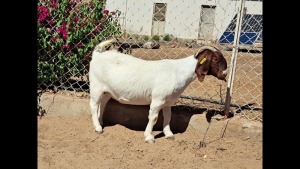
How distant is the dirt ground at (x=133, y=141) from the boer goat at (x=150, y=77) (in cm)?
22

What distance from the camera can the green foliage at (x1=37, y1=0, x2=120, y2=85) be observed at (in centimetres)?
520

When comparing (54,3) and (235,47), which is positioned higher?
(54,3)

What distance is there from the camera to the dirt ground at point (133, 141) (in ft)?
12.5

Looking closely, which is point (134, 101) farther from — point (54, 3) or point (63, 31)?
point (54, 3)

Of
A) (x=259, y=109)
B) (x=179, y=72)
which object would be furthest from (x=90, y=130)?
(x=259, y=109)

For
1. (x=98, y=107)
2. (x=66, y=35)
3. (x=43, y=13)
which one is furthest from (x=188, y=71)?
(x=43, y=13)

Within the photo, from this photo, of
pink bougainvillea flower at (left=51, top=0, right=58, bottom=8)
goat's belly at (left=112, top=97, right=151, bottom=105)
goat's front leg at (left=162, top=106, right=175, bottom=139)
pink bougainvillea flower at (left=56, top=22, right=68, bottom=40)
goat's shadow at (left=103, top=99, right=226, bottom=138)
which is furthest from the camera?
pink bougainvillea flower at (left=51, top=0, right=58, bottom=8)

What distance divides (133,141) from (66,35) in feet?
5.94

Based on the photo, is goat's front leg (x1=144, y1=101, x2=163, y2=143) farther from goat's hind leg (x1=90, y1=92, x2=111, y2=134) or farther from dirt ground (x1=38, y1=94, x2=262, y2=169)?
goat's hind leg (x1=90, y1=92, x2=111, y2=134)

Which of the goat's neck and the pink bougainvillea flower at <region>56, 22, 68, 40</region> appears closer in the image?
the goat's neck

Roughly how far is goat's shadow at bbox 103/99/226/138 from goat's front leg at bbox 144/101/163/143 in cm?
27

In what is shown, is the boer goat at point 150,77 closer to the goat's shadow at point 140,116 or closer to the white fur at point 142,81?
the white fur at point 142,81

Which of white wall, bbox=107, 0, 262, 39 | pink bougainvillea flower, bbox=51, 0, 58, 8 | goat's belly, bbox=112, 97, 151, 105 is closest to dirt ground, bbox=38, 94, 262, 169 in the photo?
goat's belly, bbox=112, 97, 151, 105

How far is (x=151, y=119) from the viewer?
170 inches
